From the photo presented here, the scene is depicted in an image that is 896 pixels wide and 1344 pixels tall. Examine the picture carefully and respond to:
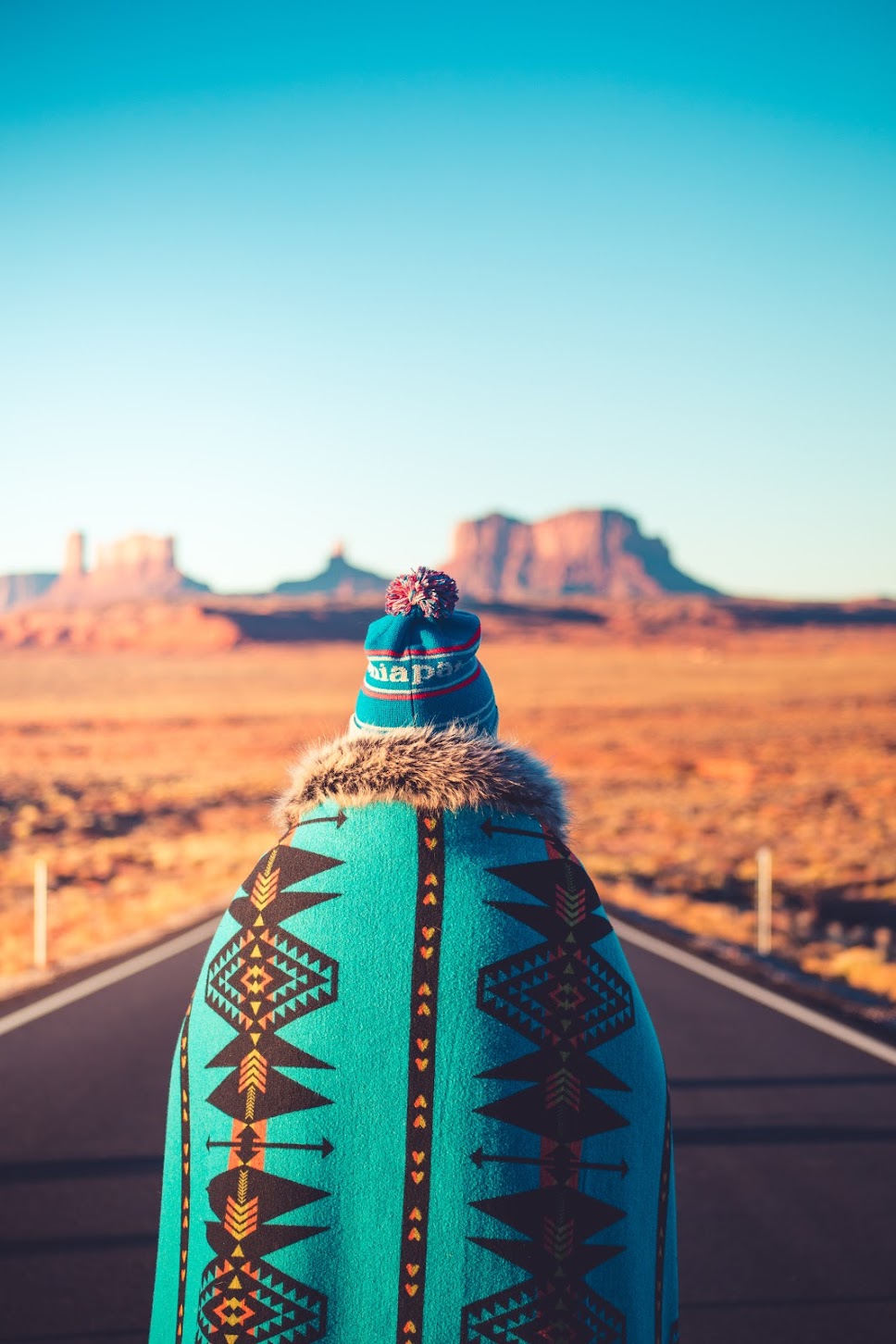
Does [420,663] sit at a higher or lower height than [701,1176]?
higher

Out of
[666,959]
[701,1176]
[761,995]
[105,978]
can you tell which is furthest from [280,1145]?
[666,959]

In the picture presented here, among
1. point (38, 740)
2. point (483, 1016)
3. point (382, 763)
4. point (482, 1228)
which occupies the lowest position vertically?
point (38, 740)

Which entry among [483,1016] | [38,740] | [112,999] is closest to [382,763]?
[483,1016]

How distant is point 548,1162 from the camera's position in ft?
5.36

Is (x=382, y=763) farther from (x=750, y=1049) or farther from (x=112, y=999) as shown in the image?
(x=112, y=999)

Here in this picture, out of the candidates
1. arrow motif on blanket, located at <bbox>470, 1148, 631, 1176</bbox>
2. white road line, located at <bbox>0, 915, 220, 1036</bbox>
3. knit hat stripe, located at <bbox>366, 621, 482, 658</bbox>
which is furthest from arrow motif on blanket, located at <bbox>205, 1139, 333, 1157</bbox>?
white road line, located at <bbox>0, 915, 220, 1036</bbox>

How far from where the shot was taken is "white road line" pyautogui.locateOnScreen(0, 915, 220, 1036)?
26.5 ft

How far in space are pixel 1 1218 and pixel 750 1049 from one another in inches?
180

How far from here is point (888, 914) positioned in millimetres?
15250

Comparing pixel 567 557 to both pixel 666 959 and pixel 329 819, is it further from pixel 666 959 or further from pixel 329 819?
pixel 329 819

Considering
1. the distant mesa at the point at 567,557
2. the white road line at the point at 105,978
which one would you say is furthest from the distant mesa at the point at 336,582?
the white road line at the point at 105,978

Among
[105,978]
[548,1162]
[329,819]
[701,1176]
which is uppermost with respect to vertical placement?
[329,819]

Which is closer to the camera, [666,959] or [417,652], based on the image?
[417,652]

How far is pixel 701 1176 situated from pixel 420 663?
13.5 ft
